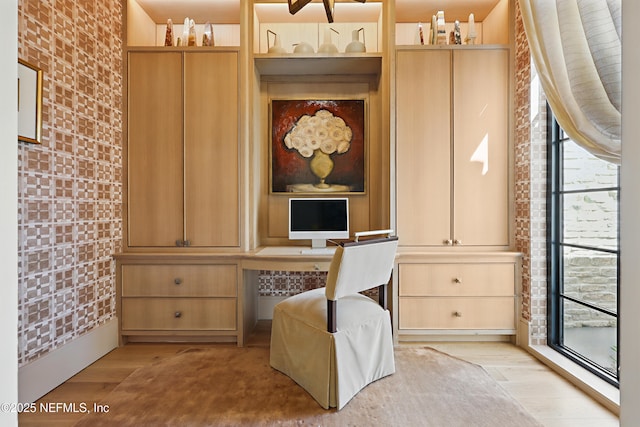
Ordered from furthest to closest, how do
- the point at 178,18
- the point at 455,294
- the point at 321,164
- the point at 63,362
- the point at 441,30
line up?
the point at 321,164 → the point at 178,18 → the point at 441,30 → the point at 455,294 → the point at 63,362

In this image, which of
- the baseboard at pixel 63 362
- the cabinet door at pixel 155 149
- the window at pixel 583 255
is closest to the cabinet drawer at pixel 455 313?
the window at pixel 583 255

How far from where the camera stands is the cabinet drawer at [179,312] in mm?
2809

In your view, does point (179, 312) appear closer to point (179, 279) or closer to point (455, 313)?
point (179, 279)

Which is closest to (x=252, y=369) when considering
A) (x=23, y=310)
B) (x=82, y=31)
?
(x=23, y=310)

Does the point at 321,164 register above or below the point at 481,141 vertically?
below

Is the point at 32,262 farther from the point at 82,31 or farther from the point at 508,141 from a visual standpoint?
the point at 508,141

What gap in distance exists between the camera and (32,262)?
2012 mm

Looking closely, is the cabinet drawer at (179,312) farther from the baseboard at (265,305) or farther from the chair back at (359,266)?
the chair back at (359,266)

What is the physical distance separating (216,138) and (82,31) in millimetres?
1095

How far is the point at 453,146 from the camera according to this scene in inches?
113

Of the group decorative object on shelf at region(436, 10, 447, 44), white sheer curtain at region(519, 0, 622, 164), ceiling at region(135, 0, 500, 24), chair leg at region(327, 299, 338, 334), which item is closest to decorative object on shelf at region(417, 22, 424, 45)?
decorative object on shelf at region(436, 10, 447, 44)

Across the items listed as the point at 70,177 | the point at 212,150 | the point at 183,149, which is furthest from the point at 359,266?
the point at 70,177

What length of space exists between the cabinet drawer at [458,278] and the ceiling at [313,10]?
86.2 inches

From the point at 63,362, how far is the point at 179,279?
860 mm
